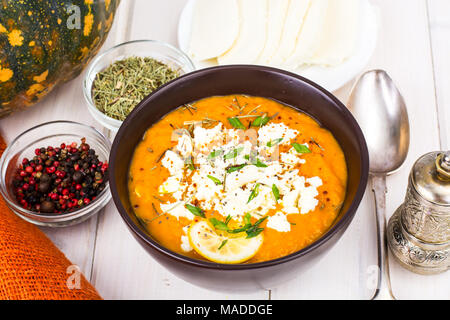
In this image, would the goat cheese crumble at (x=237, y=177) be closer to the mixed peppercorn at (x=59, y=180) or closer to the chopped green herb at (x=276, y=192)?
the chopped green herb at (x=276, y=192)

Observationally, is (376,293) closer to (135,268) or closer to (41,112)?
(135,268)

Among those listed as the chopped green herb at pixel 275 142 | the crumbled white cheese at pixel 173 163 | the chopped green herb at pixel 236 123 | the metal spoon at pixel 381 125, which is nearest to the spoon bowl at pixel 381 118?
the metal spoon at pixel 381 125

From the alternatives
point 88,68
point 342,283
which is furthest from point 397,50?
point 88,68

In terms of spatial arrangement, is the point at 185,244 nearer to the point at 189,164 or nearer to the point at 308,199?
the point at 189,164

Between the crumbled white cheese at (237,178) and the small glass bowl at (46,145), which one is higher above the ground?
the crumbled white cheese at (237,178)

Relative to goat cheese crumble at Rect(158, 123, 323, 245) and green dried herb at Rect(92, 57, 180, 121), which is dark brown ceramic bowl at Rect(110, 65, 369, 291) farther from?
green dried herb at Rect(92, 57, 180, 121)

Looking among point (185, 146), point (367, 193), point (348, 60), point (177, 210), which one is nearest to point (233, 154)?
point (185, 146)
